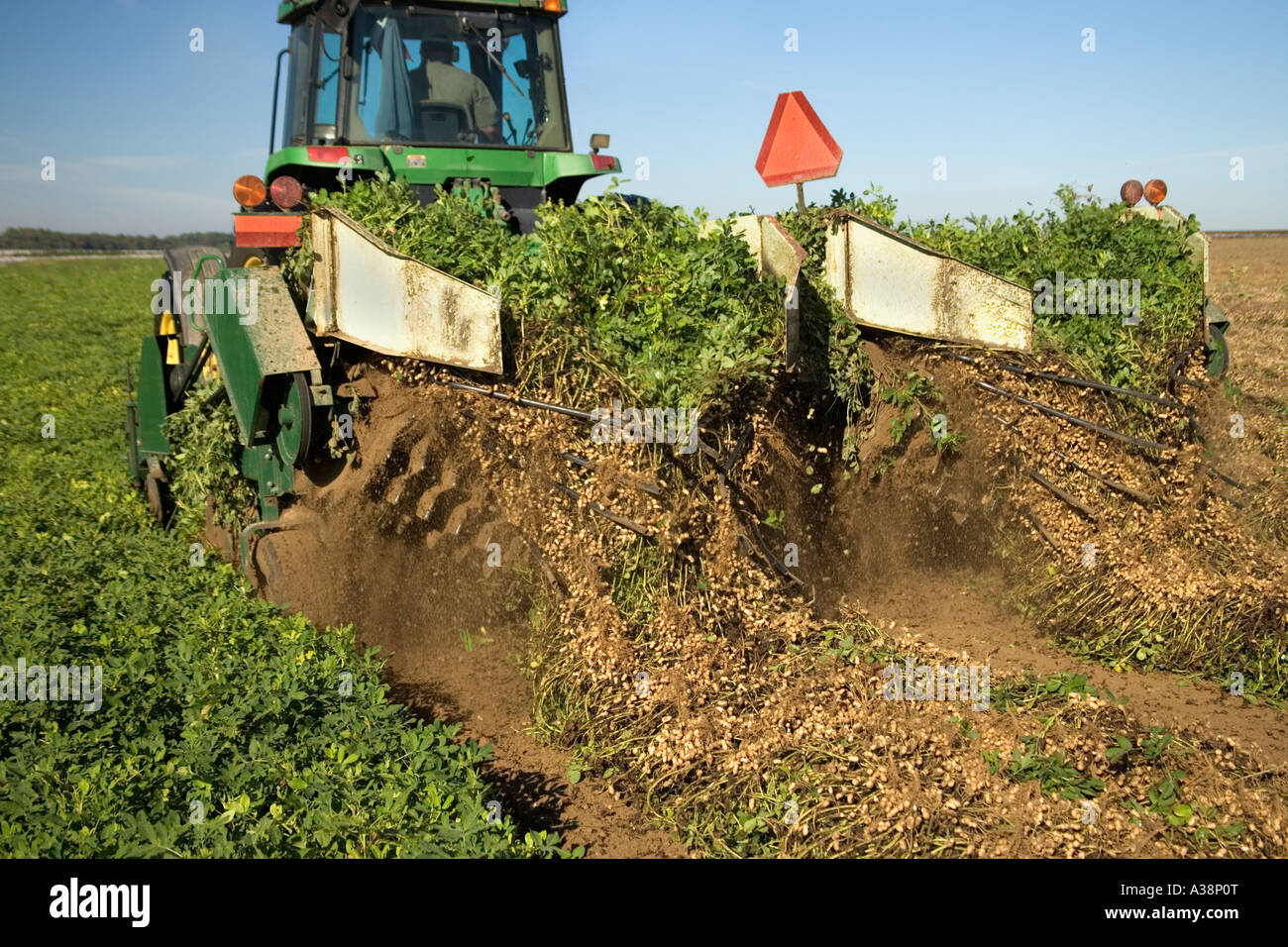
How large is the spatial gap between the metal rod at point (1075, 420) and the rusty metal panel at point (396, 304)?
2.55 m

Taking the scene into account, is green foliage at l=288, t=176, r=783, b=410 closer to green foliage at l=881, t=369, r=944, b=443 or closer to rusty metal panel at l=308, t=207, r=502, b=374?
rusty metal panel at l=308, t=207, r=502, b=374

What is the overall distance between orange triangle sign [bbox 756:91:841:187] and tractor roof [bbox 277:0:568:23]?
2.29m

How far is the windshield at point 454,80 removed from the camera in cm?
632

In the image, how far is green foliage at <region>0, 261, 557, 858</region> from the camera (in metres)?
3.07

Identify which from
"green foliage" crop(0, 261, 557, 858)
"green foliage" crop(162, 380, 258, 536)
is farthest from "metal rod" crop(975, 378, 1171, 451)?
"green foliage" crop(162, 380, 258, 536)

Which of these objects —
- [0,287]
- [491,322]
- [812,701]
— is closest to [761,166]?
[491,322]

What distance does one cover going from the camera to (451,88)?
6.55m

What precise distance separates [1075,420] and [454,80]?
161 inches

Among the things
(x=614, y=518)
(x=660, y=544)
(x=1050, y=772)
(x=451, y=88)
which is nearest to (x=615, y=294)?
(x=614, y=518)

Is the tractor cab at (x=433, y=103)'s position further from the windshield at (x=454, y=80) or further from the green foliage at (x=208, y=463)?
the green foliage at (x=208, y=463)

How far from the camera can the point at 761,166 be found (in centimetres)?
548

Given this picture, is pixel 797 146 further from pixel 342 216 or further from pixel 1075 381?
pixel 342 216

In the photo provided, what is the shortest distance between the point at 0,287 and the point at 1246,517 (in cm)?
2877

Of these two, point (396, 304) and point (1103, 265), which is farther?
point (1103, 265)
